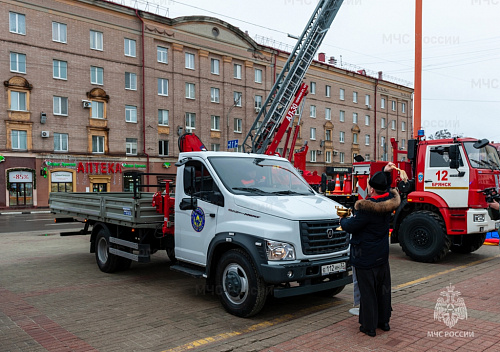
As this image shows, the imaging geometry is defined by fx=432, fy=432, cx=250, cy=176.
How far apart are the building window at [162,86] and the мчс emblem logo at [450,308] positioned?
32.1 metres

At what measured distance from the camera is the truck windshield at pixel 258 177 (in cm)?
647

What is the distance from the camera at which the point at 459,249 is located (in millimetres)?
11141

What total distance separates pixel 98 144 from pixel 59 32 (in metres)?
8.47

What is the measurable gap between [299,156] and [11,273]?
985 cm

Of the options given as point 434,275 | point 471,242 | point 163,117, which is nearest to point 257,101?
point 163,117

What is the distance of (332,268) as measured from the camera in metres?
5.93

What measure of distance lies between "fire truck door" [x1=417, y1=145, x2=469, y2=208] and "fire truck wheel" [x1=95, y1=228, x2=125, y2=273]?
701 cm

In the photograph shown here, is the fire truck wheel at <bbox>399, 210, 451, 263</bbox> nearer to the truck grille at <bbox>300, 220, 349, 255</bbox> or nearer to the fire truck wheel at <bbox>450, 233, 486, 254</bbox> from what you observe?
the fire truck wheel at <bbox>450, 233, 486, 254</bbox>

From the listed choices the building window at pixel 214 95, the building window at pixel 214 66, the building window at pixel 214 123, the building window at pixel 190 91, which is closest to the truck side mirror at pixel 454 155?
the building window at pixel 190 91

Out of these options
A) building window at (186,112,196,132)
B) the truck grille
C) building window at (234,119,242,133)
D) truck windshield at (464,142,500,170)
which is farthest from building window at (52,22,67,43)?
the truck grille

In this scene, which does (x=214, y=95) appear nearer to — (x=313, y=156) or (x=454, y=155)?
(x=313, y=156)

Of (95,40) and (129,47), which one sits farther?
(129,47)

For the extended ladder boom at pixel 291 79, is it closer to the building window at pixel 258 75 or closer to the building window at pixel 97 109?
the building window at pixel 97 109

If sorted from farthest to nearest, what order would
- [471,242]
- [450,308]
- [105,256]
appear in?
1. [471,242]
2. [105,256]
3. [450,308]
